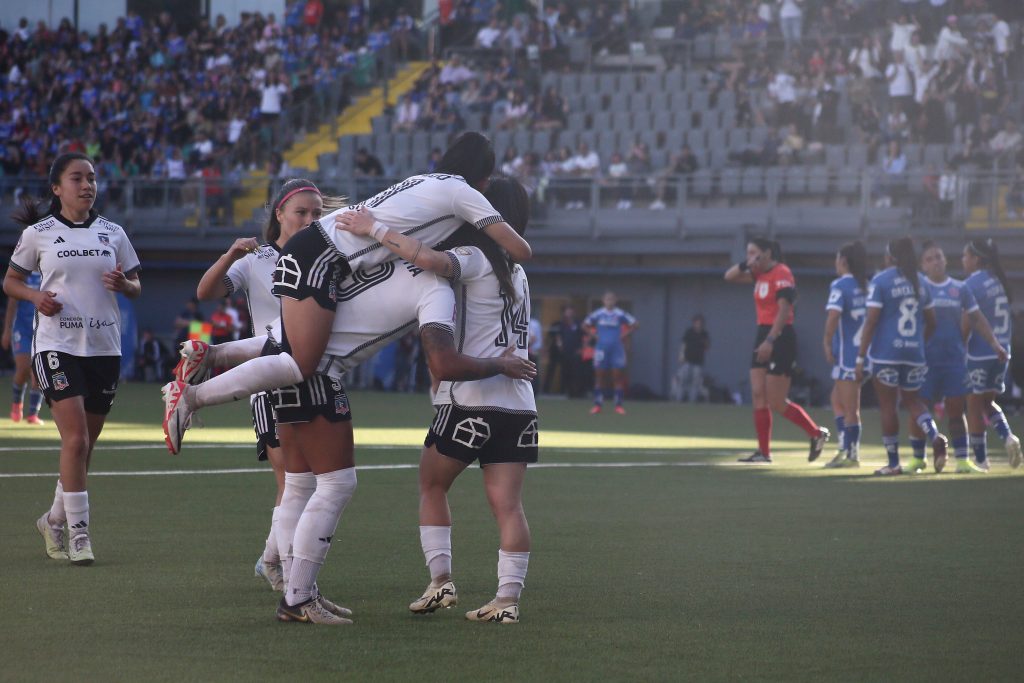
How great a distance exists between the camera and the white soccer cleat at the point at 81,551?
7.86m

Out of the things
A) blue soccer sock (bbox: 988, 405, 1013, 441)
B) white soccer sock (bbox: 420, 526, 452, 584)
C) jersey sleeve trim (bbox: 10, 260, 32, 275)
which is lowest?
blue soccer sock (bbox: 988, 405, 1013, 441)

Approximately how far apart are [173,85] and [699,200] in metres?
17.1

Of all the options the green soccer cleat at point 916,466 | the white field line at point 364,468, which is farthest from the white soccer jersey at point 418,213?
the green soccer cleat at point 916,466

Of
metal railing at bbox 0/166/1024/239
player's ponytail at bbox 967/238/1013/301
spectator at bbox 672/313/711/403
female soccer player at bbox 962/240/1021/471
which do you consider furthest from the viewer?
spectator at bbox 672/313/711/403

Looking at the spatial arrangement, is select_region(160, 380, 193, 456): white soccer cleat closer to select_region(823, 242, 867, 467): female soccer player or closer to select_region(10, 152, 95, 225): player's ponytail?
select_region(10, 152, 95, 225): player's ponytail

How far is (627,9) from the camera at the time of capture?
37.3 m

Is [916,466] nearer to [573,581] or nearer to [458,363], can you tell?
[573,581]

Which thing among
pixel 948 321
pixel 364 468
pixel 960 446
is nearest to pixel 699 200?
pixel 948 321

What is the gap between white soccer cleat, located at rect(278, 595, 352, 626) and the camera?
628 cm

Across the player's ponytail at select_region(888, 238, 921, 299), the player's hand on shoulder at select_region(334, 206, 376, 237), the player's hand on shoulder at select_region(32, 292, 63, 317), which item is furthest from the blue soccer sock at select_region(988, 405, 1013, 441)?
the player's hand on shoulder at select_region(334, 206, 376, 237)

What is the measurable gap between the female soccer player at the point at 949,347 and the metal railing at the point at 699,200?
12576mm

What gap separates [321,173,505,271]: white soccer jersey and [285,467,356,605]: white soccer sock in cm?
93

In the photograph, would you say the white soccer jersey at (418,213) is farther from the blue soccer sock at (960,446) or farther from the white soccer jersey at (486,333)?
the blue soccer sock at (960,446)

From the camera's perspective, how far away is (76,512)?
7.96 metres
